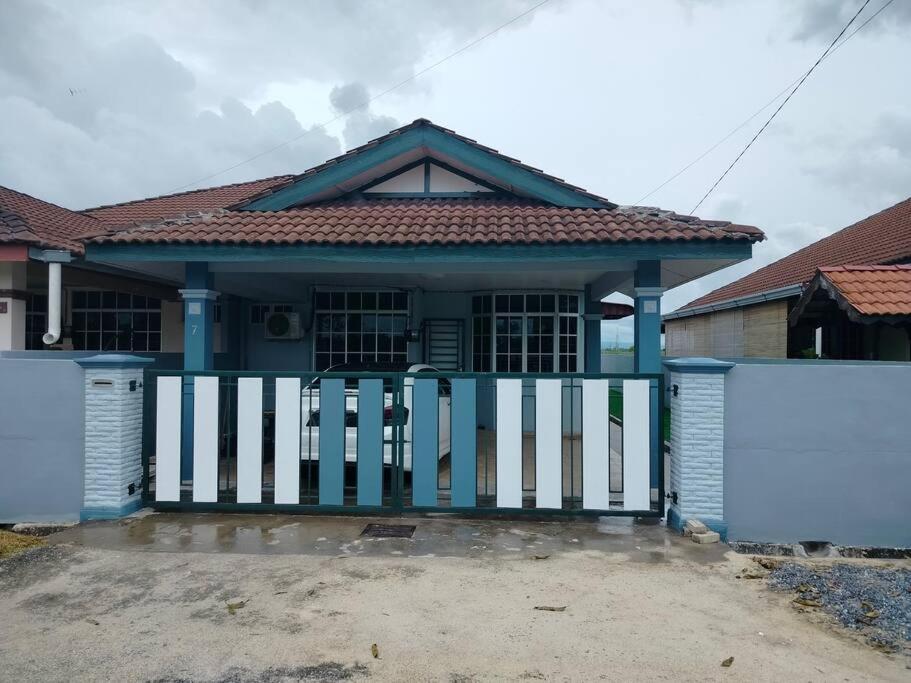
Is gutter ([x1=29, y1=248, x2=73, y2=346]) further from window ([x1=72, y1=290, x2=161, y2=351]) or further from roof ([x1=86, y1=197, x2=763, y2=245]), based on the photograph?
window ([x1=72, y1=290, x2=161, y2=351])

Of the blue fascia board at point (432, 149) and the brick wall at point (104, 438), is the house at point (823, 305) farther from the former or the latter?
the brick wall at point (104, 438)

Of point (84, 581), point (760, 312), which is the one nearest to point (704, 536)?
point (84, 581)

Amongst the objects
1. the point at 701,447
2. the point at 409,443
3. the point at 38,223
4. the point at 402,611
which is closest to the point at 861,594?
the point at 701,447

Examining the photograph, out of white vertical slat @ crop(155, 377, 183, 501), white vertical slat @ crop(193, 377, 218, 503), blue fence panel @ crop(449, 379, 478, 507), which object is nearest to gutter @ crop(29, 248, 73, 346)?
white vertical slat @ crop(155, 377, 183, 501)

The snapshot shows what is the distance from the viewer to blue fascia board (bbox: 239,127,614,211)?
830 centimetres

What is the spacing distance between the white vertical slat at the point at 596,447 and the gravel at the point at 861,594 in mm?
1673

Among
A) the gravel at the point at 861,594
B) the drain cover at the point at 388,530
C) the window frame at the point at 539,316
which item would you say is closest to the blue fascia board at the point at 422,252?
the drain cover at the point at 388,530

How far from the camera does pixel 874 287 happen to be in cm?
843

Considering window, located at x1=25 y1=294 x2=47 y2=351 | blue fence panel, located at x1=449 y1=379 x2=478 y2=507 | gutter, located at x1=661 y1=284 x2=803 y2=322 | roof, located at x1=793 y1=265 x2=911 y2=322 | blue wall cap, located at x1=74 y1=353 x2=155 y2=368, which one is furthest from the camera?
gutter, located at x1=661 y1=284 x2=803 y2=322

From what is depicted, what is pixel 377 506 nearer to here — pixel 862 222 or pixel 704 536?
pixel 704 536

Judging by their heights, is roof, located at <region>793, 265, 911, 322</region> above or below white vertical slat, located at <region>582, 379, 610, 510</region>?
above

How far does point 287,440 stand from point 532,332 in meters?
6.10

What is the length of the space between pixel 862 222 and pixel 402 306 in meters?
14.2

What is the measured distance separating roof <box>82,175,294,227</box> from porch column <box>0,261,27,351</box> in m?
2.66
